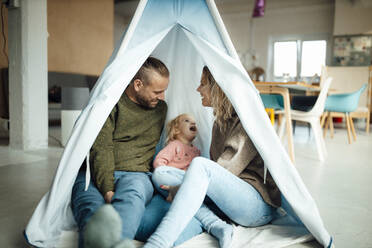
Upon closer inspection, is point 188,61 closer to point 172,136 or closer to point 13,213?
point 172,136

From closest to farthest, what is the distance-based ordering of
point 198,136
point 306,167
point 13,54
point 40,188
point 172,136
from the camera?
point 172,136
point 198,136
point 40,188
point 306,167
point 13,54

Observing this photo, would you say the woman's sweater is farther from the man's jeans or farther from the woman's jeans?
the man's jeans

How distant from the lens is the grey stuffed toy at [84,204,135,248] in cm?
80

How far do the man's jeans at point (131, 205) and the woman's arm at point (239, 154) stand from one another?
0.27m

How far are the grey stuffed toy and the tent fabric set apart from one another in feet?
1.28

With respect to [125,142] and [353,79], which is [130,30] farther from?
[353,79]

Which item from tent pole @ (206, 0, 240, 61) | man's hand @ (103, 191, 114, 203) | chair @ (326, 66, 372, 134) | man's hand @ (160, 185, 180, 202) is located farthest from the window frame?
man's hand @ (103, 191, 114, 203)

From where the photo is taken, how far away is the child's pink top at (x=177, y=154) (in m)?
1.55

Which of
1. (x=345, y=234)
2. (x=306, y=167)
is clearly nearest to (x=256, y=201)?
(x=345, y=234)

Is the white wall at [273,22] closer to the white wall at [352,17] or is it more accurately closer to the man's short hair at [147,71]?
the white wall at [352,17]

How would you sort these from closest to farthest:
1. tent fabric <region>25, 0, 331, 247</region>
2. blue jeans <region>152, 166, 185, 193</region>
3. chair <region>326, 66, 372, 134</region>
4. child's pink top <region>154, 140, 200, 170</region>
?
1. tent fabric <region>25, 0, 331, 247</region>
2. blue jeans <region>152, 166, 185, 193</region>
3. child's pink top <region>154, 140, 200, 170</region>
4. chair <region>326, 66, 372, 134</region>

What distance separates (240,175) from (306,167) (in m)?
1.71

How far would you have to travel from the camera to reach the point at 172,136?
1.65 metres

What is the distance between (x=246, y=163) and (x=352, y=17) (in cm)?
702
